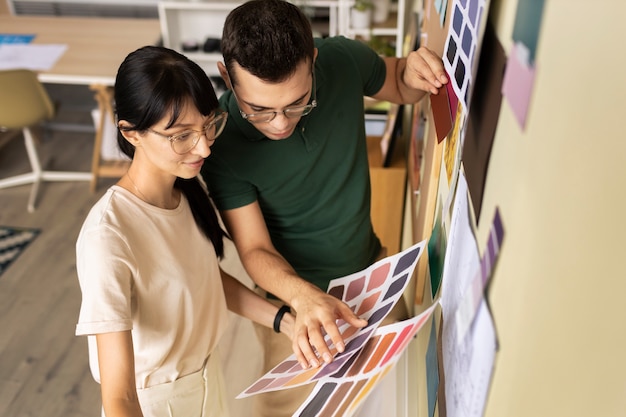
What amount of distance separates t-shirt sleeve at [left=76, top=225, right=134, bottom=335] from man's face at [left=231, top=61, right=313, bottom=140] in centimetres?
37

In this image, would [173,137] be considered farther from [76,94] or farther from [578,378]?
[76,94]

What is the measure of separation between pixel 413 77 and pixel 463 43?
16.0 inches

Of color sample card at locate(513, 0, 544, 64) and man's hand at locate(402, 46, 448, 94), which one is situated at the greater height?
color sample card at locate(513, 0, 544, 64)

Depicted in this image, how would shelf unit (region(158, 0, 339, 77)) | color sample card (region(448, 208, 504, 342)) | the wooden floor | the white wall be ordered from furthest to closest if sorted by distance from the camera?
1. shelf unit (region(158, 0, 339, 77))
2. the wooden floor
3. color sample card (region(448, 208, 504, 342))
4. the white wall

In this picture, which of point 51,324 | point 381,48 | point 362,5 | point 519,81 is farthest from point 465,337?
point 362,5

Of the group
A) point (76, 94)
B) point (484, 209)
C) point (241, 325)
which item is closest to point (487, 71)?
point (484, 209)

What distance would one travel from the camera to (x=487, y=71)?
2.61ft

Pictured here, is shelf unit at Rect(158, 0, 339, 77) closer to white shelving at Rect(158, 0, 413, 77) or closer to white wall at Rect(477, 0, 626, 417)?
white shelving at Rect(158, 0, 413, 77)

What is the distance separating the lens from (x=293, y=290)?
4.26 feet

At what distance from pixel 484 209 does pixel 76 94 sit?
4.89 meters

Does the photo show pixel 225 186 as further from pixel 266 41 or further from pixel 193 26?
pixel 193 26

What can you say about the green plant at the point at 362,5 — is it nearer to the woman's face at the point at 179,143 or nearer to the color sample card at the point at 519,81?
the woman's face at the point at 179,143

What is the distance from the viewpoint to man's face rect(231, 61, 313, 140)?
3.97ft

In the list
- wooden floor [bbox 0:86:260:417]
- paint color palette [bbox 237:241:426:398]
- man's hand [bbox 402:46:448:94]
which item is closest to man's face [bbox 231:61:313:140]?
man's hand [bbox 402:46:448:94]
